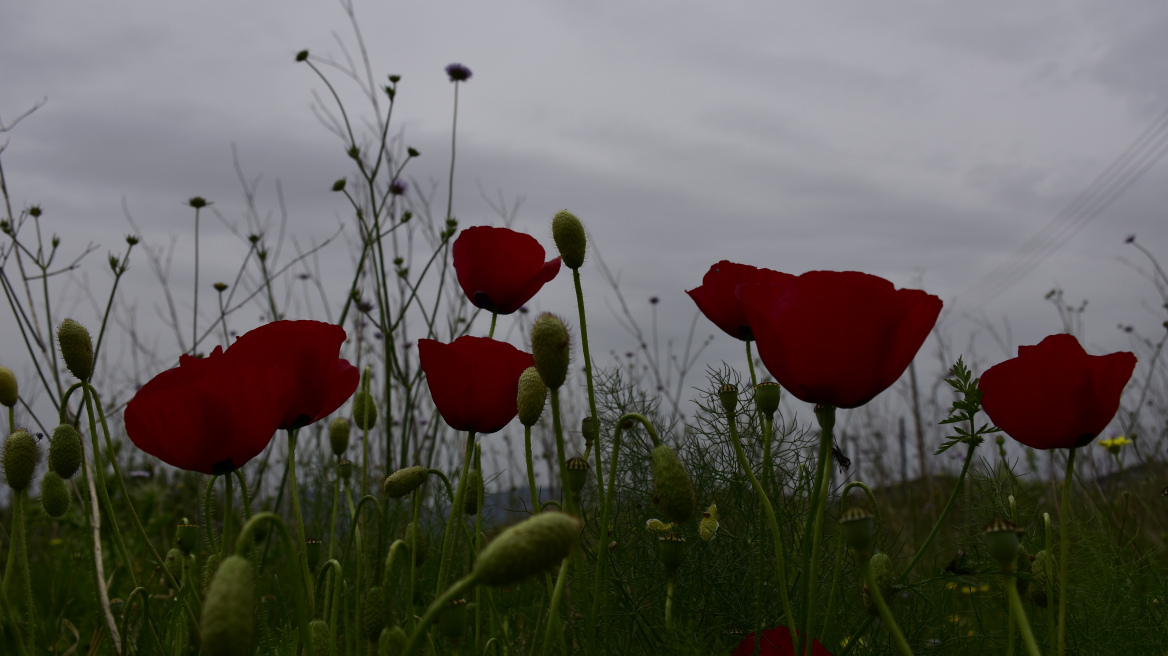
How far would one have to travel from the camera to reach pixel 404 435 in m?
2.25

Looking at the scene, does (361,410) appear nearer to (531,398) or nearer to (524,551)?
(531,398)

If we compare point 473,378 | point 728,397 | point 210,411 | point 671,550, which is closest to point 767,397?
point 728,397

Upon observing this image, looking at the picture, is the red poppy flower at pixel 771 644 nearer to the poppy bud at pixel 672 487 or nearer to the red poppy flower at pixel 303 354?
the poppy bud at pixel 672 487

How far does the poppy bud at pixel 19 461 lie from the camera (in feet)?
3.28

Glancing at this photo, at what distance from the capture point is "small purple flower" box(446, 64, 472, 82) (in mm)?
2875

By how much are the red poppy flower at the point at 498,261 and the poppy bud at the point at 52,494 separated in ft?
1.98

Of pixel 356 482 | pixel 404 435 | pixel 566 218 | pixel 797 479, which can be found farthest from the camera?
pixel 356 482

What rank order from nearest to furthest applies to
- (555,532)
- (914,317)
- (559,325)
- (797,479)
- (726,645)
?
1. (555,532)
2. (914,317)
3. (559,325)
4. (726,645)
5. (797,479)

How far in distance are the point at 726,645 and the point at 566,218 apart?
0.65m

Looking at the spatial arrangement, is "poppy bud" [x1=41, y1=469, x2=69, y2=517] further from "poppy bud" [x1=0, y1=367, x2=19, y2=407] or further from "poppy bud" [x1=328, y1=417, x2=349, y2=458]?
"poppy bud" [x1=328, y1=417, x2=349, y2=458]

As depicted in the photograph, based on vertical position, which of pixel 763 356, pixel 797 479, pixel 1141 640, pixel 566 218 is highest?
pixel 566 218

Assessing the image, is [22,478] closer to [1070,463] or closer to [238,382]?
[238,382]

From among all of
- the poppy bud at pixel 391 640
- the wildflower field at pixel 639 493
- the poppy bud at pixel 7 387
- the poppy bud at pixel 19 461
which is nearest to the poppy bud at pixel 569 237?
the wildflower field at pixel 639 493

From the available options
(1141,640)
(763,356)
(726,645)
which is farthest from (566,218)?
(1141,640)
